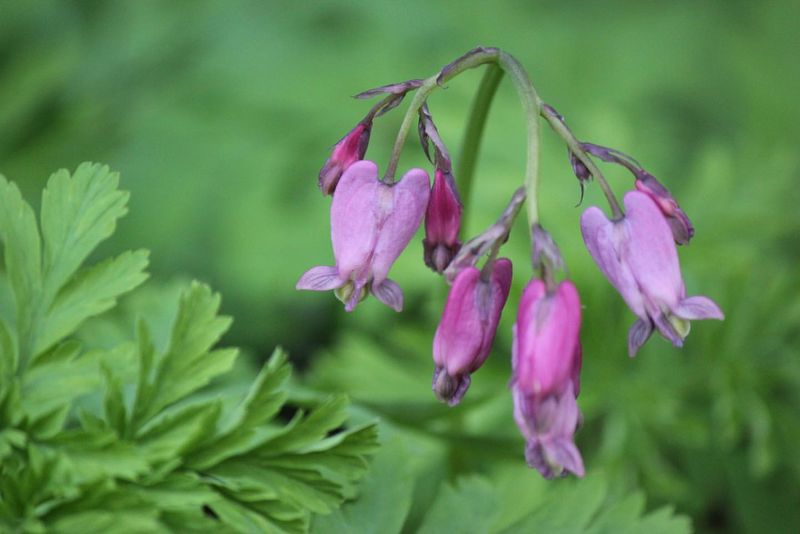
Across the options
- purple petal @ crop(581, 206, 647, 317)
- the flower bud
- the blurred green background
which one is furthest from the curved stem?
the blurred green background

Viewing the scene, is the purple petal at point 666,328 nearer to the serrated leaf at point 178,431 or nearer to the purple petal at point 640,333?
the purple petal at point 640,333

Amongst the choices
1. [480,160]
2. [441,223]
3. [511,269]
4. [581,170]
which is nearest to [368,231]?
[441,223]

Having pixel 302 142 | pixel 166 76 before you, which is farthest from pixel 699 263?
pixel 166 76

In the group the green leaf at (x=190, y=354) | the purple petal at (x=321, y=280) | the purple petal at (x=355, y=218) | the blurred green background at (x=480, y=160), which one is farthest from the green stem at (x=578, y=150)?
the blurred green background at (x=480, y=160)

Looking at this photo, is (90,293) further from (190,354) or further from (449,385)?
(449,385)

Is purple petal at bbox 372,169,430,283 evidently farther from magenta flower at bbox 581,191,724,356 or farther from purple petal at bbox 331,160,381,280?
magenta flower at bbox 581,191,724,356

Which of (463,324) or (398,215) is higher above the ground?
(398,215)

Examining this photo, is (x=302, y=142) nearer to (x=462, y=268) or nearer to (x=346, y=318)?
(x=346, y=318)
